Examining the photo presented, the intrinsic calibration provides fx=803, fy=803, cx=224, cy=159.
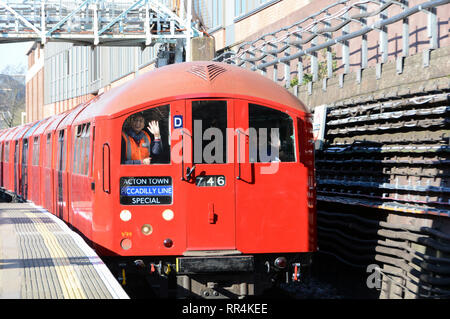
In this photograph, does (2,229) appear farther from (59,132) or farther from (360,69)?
(360,69)

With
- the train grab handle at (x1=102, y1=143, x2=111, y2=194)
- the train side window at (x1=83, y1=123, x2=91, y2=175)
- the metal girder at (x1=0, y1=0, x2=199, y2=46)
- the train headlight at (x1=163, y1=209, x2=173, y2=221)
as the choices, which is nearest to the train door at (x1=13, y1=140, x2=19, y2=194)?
the metal girder at (x1=0, y1=0, x2=199, y2=46)

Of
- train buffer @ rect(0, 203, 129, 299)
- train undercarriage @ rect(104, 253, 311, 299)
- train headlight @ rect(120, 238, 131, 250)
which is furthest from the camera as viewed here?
train headlight @ rect(120, 238, 131, 250)

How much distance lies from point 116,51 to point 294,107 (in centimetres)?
4017

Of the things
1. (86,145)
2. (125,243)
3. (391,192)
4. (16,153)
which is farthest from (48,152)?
(16,153)

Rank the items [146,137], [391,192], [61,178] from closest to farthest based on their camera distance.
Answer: [146,137] → [391,192] → [61,178]

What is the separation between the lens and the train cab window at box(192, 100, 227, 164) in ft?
30.7

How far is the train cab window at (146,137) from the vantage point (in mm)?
9406

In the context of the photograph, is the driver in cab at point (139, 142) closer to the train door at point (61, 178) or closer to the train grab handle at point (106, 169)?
the train grab handle at point (106, 169)

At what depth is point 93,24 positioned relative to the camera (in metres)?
34.8

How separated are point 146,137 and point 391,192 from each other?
4340 mm

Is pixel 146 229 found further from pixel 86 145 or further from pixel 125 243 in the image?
pixel 86 145

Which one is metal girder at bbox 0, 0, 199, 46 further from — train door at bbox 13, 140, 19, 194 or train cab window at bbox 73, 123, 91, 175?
train cab window at bbox 73, 123, 91, 175

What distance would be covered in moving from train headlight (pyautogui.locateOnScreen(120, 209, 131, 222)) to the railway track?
3668 millimetres
